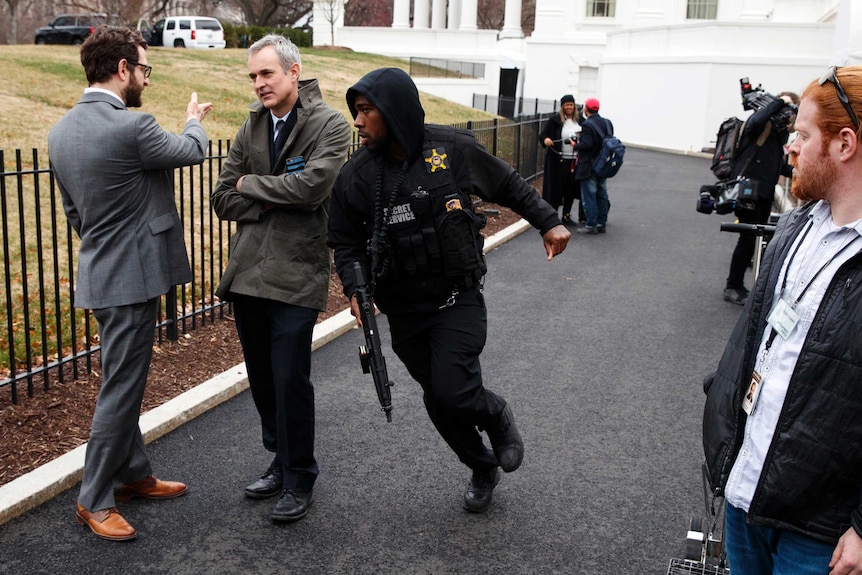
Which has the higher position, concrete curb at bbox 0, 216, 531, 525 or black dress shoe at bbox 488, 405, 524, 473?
black dress shoe at bbox 488, 405, 524, 473

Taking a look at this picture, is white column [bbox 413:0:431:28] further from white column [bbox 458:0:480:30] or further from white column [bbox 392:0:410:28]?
white column [bbox 458:0:480:30]

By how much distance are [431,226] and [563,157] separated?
969cm

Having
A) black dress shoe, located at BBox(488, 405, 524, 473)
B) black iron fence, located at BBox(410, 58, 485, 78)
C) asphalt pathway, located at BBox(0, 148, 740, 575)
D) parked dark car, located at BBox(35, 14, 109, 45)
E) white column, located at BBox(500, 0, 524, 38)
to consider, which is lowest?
asphalt pathway, located at BBox(0, 148, 740, 575)

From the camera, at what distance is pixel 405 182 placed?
385 centimetres

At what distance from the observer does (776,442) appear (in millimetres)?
2188

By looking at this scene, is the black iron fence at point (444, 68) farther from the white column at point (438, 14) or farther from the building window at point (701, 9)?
the white column at point (438, 14)

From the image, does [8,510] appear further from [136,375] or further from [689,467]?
[689,467]

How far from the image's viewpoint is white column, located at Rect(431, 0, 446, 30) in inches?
2245

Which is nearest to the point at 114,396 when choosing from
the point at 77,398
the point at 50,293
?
the point at 77,398

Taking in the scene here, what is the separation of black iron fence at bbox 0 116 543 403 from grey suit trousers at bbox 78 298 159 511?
1104mm

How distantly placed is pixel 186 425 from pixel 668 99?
26.2m

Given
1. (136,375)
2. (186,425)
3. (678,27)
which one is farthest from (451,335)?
(678,27)

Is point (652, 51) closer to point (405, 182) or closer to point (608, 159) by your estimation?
point (608, 159)

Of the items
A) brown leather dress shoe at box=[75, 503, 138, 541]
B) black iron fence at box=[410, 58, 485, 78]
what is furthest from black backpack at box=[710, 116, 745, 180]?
black iron fence at box=[410, 58, 485, 78]
